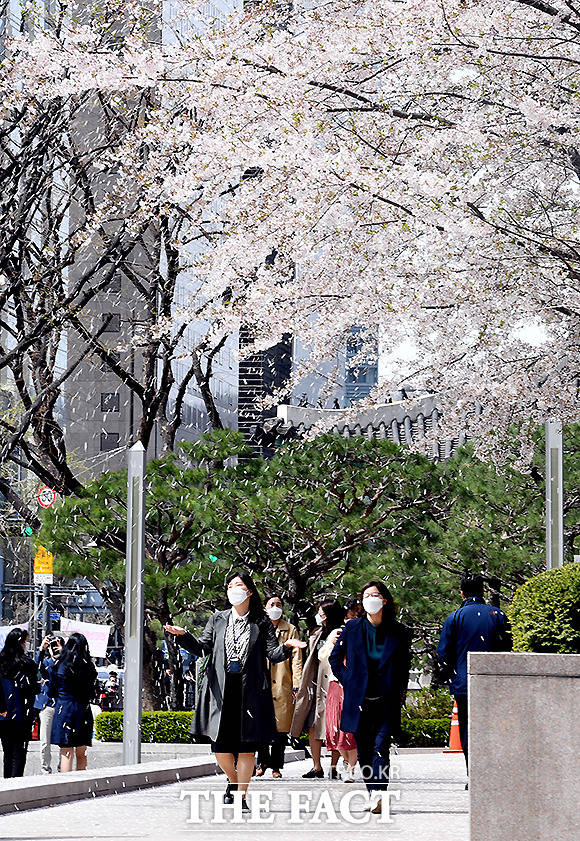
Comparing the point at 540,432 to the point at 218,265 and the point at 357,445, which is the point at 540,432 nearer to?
the point at 357,445

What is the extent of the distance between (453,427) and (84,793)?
8.63m

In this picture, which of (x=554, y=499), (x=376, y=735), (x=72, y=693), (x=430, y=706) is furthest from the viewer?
(x=430, y=706)

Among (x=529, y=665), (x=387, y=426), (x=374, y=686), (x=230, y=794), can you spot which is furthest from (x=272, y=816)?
(x=387, y=426)

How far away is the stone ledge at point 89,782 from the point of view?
1030 centimetres

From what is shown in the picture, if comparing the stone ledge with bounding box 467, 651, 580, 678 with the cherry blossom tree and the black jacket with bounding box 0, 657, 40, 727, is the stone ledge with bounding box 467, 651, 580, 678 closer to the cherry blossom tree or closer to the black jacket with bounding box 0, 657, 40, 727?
the cherry blossom tree

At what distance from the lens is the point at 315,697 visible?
1385 cm

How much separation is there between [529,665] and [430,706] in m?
17.8

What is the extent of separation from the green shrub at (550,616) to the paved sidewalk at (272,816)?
1.61 m

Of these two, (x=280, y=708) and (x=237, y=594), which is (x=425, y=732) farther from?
(x=237, y=594)

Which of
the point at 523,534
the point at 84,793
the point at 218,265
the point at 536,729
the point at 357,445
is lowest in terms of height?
the point at 84,793

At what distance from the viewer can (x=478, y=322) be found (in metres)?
13.7

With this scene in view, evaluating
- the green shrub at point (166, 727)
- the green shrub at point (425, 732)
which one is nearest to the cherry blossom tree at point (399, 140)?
the green shrub at point (166, 727)

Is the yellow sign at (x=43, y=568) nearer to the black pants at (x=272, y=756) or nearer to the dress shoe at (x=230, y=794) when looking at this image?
the black pants at (x=272, y=756)

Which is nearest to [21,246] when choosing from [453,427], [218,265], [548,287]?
[218,265]
